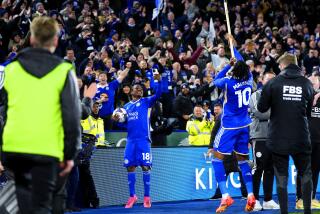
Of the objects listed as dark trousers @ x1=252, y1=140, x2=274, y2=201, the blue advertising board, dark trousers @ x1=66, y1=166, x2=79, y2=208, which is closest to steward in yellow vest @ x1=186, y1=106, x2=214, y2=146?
the blue advertising board

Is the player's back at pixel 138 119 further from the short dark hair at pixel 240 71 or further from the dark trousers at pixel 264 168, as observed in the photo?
the short dark hair at pixel 240 71

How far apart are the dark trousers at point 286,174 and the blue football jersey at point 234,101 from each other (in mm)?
2336

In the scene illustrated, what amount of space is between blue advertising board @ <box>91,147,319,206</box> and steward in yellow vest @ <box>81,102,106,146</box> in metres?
0.28

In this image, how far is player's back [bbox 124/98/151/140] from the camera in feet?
41.8

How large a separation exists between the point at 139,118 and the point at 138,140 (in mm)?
393

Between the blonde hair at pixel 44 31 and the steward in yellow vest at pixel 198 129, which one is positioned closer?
the blonde hair at pixel 44 31

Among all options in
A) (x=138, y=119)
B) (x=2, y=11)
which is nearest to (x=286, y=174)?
(x=138, y=119)

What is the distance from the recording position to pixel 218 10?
2320cm

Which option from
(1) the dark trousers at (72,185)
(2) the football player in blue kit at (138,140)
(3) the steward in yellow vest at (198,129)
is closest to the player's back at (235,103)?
(2) the football player in blue kit at (138,140)

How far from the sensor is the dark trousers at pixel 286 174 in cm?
880

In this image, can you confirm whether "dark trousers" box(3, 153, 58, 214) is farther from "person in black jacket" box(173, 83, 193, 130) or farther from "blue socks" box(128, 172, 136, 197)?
"person in black jacket" box(173, 83, 193, 130)

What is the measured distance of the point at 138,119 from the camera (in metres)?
12.8

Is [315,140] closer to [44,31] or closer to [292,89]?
[292,89]

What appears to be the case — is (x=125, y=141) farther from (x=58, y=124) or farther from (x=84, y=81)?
(x=58, y=124)
